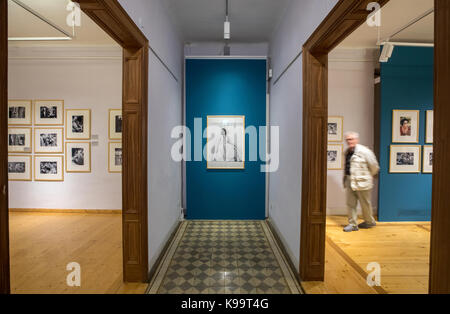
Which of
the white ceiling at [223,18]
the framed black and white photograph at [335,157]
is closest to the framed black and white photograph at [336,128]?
the framed black and white photograph at [335,157]

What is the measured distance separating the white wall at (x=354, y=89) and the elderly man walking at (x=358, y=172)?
833mm

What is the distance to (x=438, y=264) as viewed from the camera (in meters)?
1.13

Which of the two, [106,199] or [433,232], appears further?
[106,199]

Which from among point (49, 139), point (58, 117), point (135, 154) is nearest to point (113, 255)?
point (135, 154)

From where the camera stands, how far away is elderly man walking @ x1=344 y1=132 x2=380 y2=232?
4.86m

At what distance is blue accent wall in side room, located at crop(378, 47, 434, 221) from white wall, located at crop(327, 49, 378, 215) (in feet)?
0.99

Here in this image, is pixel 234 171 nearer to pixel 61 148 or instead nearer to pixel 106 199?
pixel 106 199

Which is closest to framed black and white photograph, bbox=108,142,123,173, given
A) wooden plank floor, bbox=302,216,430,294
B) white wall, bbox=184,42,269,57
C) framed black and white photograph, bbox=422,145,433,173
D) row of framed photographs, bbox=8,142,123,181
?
row of framed photographs, bbox=8,142,123,181

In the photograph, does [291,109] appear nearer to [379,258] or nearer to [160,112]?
[160,112]

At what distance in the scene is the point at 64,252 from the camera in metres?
Answer: 3.92

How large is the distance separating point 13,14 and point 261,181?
5398 millimetres

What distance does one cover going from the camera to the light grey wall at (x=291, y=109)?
3.11 metres
